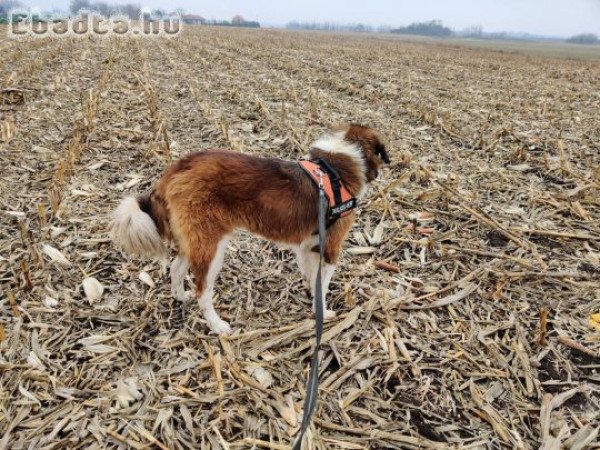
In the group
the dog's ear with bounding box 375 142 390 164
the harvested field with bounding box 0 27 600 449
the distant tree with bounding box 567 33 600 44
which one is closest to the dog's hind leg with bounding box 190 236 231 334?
the harvested field with bounding box 0 27 600 449

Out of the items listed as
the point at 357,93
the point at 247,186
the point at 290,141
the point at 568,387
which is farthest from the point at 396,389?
the point at 357,93

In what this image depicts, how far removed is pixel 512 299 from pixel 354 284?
4.66 ft

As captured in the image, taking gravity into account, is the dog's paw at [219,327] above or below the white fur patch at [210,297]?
below

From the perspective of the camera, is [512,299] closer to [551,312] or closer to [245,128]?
[551,312]

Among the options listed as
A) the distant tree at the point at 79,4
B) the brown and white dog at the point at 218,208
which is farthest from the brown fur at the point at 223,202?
the distant tree at the point at 79,4

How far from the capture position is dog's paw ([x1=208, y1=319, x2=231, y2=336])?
332cm

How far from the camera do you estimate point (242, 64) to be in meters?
17.3

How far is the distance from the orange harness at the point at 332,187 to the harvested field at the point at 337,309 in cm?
87

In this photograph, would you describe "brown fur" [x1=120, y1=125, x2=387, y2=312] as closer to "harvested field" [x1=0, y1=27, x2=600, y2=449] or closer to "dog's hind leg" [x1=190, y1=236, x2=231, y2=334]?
"dog's hind leg" [x1=190, y1=236, x2=231, y2=334]

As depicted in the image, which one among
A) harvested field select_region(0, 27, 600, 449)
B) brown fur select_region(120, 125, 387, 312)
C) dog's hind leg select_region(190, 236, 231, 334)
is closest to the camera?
harvested field select_region(0, 27, 600, 449)

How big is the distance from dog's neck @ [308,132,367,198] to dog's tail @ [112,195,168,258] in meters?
1.45

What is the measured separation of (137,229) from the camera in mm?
3033

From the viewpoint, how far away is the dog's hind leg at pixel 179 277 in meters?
3.52

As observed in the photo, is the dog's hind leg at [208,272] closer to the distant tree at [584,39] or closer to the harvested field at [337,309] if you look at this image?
the harvested field at [337,309]
